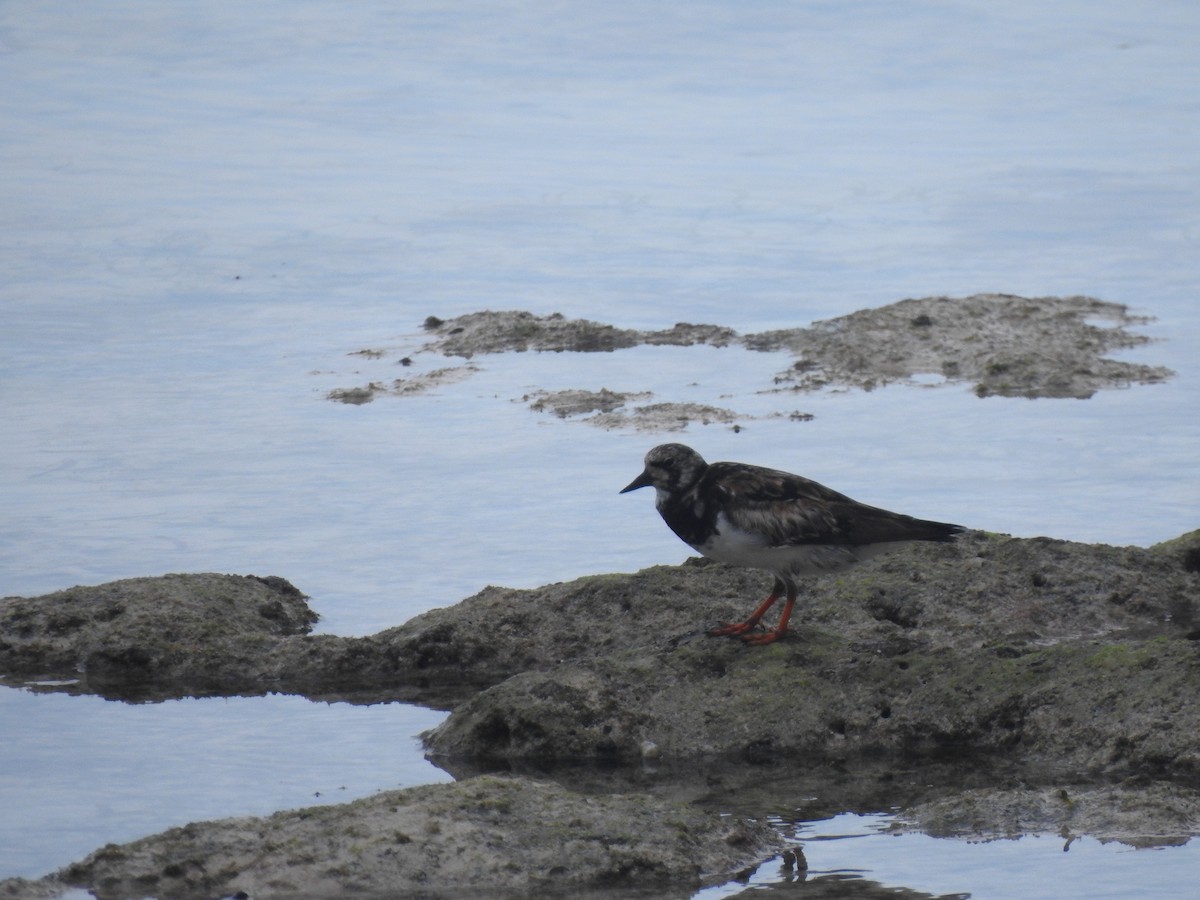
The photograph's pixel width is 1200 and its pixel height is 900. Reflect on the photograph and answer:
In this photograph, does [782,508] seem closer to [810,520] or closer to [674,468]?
[810,520]

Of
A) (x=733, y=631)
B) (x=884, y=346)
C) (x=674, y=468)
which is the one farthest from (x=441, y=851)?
(x=884, y=346)

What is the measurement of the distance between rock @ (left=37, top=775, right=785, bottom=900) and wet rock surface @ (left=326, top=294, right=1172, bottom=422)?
6.68 meters

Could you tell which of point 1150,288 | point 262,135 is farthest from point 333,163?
point 1150,288

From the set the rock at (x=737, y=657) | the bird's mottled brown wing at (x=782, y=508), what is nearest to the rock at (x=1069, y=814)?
the rock at (x=737, y=657)

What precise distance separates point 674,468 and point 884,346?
6.43 meters

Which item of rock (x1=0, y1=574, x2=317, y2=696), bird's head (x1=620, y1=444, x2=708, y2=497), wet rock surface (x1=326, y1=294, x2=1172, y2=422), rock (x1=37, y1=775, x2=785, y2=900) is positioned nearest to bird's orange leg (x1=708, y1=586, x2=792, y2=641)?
bird's head (x1=620, y1=444, x2=708, y2=497)

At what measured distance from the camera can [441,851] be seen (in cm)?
633

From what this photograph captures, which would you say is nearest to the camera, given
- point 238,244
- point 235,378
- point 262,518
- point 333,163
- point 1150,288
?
point 262,518

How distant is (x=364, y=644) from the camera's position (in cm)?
880

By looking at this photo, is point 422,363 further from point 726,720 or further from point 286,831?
point 286,831

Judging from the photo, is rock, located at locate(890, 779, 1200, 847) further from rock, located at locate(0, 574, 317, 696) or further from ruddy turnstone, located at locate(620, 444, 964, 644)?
rock, located at locate(0, 574, 317, 696)

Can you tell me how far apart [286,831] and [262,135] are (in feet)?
59.7

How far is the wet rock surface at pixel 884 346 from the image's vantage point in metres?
13.9

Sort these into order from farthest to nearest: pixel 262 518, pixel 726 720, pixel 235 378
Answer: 1. pixel 235 378
2. pixel 262 518
3. pixel 726 720
